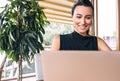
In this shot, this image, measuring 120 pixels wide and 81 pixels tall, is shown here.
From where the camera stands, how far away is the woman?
1.00m

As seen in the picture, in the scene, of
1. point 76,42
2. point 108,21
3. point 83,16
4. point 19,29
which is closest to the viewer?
point 83,16

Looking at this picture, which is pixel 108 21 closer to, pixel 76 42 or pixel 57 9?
pixel 57 9

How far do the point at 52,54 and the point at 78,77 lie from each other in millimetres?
125

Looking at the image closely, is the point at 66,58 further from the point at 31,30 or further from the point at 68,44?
the point at 31,30

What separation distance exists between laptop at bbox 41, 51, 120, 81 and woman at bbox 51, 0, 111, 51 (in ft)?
0.95

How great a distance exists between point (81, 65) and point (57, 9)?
14.0ft

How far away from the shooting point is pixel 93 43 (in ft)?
3.92

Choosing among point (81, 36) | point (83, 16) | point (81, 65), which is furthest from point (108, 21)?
point (81, 65)

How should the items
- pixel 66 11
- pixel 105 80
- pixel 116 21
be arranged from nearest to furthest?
pixel 105 80
pixel 116 21
pixel 66 11

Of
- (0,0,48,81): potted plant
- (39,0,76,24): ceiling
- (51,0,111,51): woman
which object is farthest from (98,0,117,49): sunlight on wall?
(51,0,111,51): woman

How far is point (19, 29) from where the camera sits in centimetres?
238

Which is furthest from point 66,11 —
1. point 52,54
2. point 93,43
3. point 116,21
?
point 52,54

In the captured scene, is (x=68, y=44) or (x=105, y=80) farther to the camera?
(x=68, y=44)

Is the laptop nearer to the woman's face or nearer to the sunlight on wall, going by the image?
the woman's face
